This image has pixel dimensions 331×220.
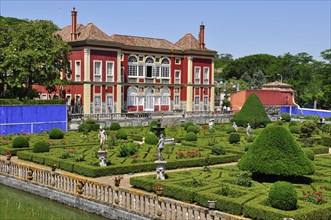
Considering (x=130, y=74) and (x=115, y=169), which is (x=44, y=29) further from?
(x=115, y=169)

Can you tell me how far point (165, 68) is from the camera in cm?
5425

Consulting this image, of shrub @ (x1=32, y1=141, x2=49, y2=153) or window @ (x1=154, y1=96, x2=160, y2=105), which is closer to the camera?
shrub @ (x1=32, y1=141, x2=49, y2=153)

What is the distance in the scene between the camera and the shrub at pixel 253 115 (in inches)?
1709

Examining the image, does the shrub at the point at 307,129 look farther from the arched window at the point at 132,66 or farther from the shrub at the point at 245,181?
the arched window at the point at 132,66

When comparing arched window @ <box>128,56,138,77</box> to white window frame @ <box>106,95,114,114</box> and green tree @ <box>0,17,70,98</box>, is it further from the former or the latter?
green tree @ <box>0,17,70,98</box>

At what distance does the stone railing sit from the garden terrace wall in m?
15.5

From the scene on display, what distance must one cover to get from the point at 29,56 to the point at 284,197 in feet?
93.1

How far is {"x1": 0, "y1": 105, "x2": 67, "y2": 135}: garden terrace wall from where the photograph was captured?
35.1 meters

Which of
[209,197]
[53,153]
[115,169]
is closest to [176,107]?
[53,153]

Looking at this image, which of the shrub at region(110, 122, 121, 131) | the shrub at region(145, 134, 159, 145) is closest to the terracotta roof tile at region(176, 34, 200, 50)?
the shrub at region(110, 122, 121, 131)

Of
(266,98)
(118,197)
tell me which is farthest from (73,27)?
(118,197)

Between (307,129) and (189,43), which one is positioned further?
(189,43)

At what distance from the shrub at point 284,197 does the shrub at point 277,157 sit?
3.57 m

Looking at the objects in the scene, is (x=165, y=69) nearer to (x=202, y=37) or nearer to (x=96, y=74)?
(x=202, y=37)
